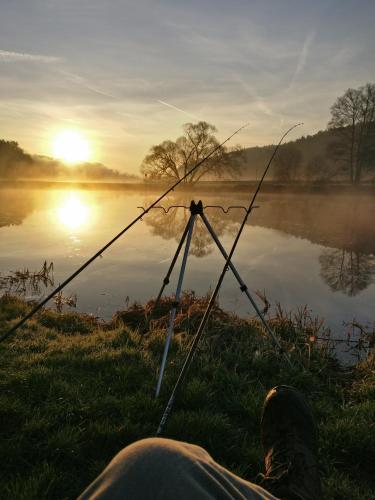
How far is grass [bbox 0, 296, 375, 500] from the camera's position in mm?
3141

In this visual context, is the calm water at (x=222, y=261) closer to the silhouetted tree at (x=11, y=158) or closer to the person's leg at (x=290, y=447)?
the person's leg at (x=290, y=447)

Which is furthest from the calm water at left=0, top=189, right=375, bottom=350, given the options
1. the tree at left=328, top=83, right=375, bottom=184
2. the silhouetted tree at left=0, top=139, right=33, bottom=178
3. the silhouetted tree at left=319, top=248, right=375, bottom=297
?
the silhouetted tree at left=0, top=139, right=33, bottom=178

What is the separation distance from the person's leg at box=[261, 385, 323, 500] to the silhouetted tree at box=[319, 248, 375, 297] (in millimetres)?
7275

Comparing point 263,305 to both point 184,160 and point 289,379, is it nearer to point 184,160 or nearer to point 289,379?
point 289,379

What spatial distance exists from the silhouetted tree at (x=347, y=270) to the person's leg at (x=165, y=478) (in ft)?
29.9

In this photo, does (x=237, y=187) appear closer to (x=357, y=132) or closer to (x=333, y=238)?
(x=357, y=132)

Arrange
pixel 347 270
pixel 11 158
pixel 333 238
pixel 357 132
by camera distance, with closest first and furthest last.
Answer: pixel 347 270
pixel 333 238
pixel 357 132
pixel 11 158

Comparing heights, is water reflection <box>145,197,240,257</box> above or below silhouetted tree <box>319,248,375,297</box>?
above

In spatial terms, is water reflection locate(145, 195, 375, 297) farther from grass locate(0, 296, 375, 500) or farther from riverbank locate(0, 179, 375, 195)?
riverbank locate(0, 179, 375, 195)

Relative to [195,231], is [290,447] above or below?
below

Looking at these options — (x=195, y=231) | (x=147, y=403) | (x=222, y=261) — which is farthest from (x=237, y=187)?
(x=147, y=403)

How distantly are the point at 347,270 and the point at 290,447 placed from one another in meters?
10.5

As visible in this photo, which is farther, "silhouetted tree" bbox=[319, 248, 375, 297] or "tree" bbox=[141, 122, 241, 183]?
"tree" bbox=[141, 122, 241, 183]

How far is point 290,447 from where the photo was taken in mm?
2842
